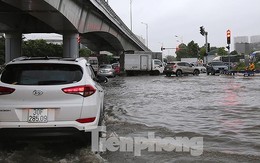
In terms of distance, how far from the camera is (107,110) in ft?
41.1

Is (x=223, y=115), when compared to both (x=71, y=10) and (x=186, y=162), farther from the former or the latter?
(x=71, y=10)

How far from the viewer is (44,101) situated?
5.87 metres

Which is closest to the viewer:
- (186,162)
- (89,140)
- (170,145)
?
(186,162)

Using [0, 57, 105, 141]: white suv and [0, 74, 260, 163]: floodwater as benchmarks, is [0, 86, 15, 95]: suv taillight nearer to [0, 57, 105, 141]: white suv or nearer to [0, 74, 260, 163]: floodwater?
[0, 57, 105, 141]: white suv

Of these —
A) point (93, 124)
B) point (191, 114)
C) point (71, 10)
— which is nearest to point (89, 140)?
point (93, 124)

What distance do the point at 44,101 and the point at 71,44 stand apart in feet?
83.1

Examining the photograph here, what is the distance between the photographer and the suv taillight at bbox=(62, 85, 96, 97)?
599 cm

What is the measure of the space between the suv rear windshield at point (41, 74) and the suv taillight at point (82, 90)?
0.15 m

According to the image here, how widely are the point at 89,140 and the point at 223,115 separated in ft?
18.5

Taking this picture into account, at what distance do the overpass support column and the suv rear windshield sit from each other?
80.1ft

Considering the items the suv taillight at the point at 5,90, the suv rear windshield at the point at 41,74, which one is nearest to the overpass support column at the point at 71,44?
the suv rear windshield at the point at 41,74

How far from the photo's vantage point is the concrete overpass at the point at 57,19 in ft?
70.8

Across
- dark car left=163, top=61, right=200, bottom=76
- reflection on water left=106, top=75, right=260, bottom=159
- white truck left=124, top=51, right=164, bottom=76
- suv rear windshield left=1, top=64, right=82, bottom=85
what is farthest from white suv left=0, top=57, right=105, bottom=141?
white truck left=124, top=51, right=164, bottom=76

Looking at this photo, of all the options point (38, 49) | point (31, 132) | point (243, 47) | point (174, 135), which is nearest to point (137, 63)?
point (174, 135)
